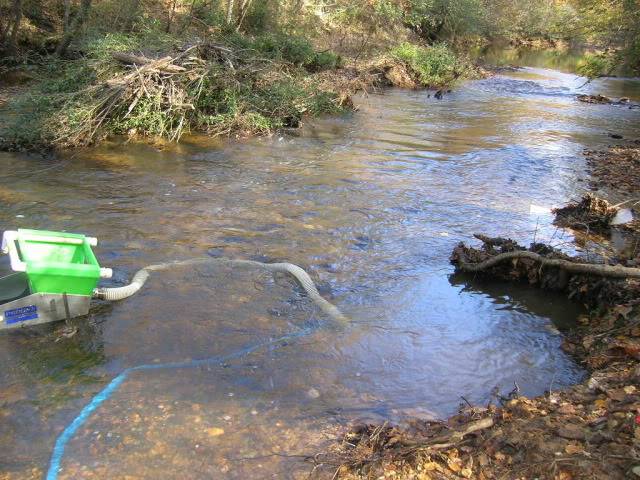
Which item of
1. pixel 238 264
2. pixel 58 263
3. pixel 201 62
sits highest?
pixel 201 62

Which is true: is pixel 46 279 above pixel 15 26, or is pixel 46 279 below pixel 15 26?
below

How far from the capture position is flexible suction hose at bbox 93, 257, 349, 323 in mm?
4965

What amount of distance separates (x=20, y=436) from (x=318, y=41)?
21.9 m

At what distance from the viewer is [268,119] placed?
39.1 feet

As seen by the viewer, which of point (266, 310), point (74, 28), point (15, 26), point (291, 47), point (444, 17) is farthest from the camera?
point (444, 17)

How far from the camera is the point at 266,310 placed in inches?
208

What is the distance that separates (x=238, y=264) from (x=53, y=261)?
1.98 meters

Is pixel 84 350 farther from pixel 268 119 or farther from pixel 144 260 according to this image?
pixel 268 119

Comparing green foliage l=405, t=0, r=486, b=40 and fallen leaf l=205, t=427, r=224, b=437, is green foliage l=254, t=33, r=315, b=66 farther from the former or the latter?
fallen leaf l=205, t=427, r=224, b=437

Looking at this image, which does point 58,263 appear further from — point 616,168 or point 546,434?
point 616,168

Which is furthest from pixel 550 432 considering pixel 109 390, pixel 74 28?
pixel 74 28

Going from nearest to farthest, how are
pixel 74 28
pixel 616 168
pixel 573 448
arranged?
pixel 573 448 < pixel 616 168 < pixel 74 28

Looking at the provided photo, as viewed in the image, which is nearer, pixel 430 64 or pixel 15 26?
pixel 15 26

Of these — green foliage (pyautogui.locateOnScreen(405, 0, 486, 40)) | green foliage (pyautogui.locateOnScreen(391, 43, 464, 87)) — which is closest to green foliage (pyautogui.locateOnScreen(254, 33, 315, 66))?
green foliage (pyautogui.locateOnScreen(391, 43, 464, 87))
